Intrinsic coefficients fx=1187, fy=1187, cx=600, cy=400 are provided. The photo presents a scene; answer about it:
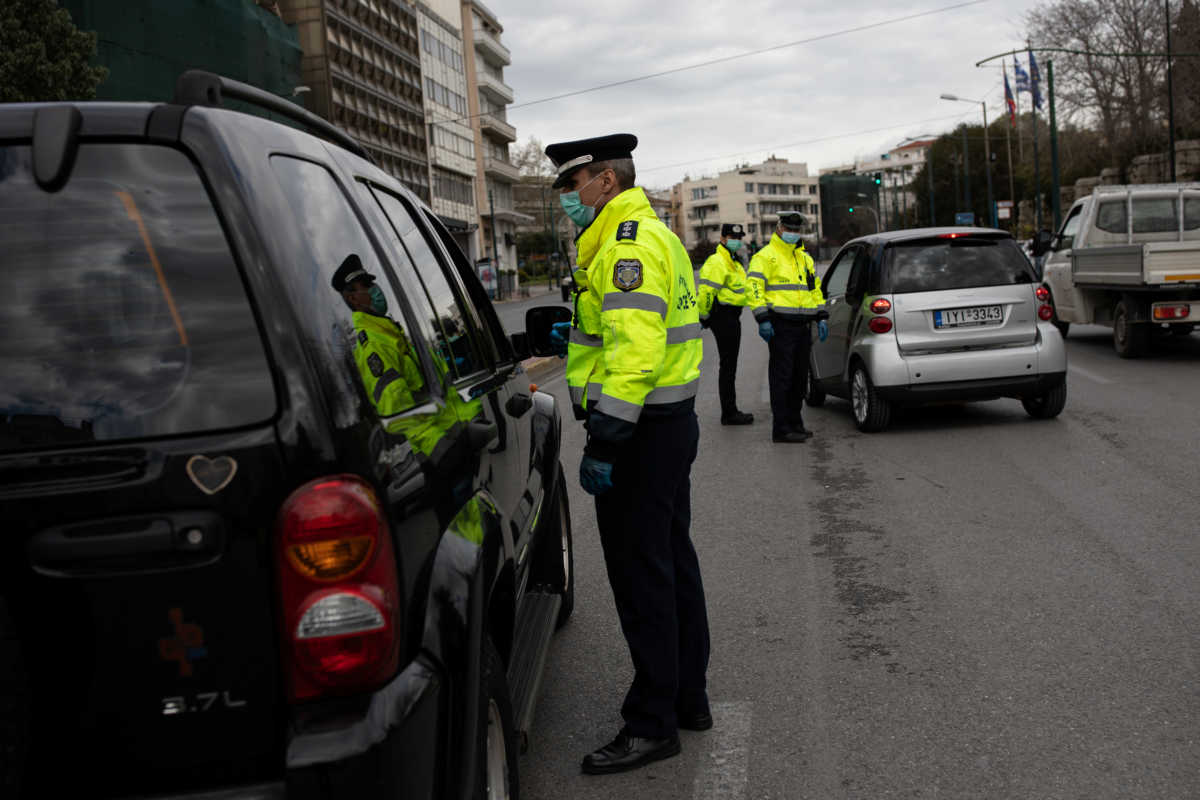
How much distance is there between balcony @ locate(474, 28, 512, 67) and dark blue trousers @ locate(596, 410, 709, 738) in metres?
90.7

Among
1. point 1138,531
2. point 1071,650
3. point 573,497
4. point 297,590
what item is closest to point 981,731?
point 1071,650

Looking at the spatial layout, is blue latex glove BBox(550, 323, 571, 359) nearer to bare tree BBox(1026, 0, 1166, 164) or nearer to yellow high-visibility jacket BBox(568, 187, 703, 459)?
yellow high-visibility jacket BBox(568, 187, 703, 459)

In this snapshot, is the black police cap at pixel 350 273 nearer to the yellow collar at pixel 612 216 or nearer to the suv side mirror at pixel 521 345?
the yellow collar at pixel 612 216

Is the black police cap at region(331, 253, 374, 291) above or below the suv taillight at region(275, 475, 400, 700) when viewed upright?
above

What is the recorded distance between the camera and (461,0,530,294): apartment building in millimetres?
89938

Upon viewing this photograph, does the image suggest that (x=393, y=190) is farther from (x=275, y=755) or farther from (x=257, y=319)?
(x=275, y=755)

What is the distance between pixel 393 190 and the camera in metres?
3.35

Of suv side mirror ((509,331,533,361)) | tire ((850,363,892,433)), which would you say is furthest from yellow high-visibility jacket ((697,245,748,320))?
suv side mirror ((509,331,533,361))

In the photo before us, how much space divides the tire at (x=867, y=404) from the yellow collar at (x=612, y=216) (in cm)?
673

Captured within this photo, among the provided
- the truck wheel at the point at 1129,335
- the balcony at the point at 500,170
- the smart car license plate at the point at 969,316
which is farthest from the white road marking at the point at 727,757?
the balcony at the point at 500,170

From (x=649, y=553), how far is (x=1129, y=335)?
13205 millimetres

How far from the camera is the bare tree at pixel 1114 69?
5269cm

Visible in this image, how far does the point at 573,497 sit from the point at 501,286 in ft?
238

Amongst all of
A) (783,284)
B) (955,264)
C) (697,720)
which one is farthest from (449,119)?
(697,720)
